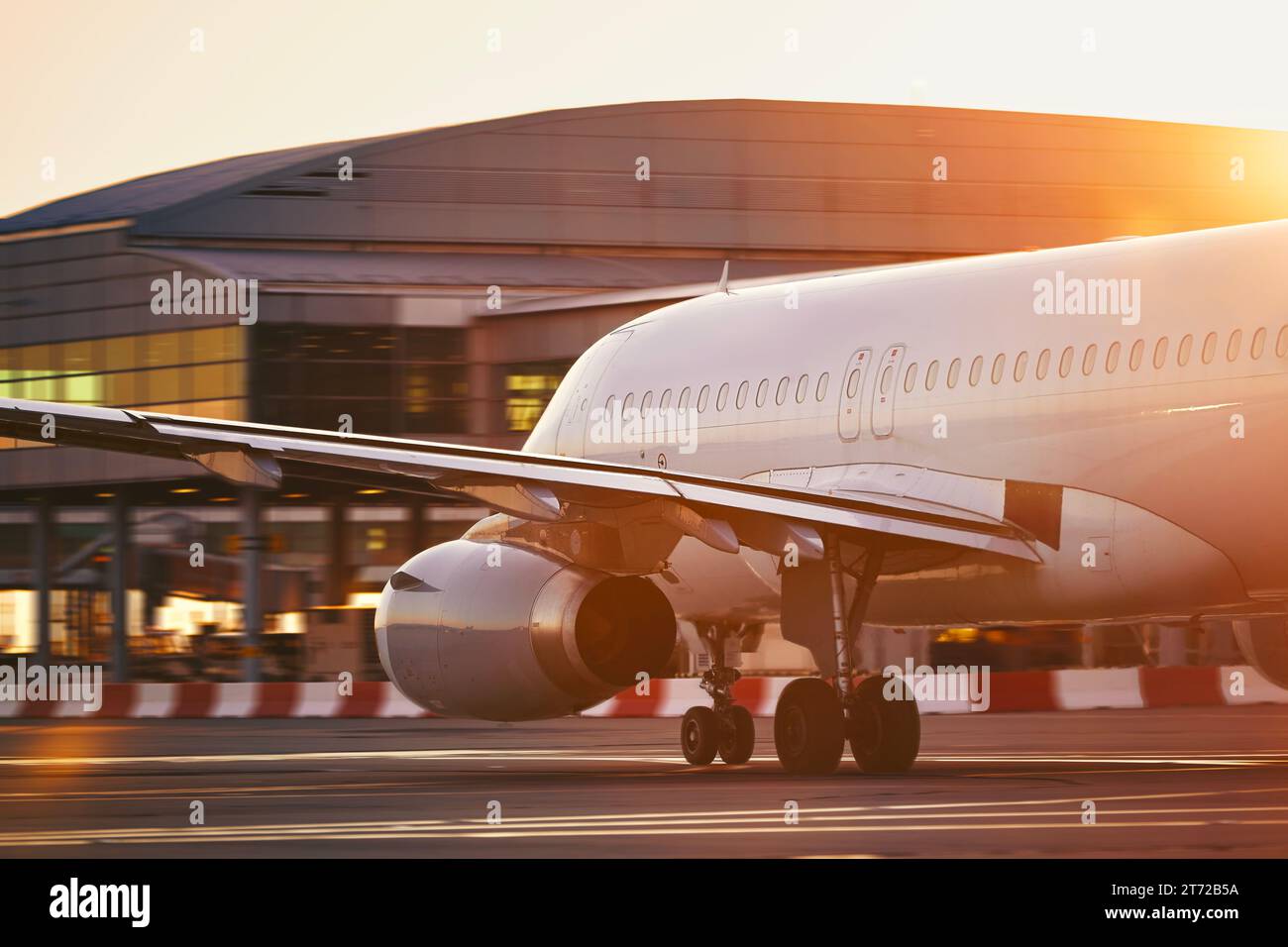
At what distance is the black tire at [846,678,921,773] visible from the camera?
15.5 m

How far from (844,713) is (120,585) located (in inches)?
1359

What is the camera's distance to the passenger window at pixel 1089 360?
47.0ft

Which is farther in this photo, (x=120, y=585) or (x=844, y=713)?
(x=120, y=585)

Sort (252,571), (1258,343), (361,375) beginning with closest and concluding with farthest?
1. (1258,343)
2. (361,375)
3. (252,571)

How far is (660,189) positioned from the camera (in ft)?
158

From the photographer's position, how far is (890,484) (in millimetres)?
15789

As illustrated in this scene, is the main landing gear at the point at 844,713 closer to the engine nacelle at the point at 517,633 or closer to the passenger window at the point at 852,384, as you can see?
the engine nacelle at the point at 517,633

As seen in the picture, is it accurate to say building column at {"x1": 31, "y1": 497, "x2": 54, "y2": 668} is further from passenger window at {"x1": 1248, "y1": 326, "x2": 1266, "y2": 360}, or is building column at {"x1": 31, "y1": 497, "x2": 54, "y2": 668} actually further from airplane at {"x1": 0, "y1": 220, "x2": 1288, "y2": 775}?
passenger window at {"x1": 1248, "y1": 326, "x2": 1266, "y2": 360}

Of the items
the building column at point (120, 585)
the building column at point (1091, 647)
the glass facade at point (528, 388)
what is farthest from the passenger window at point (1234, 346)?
the building column at point (120, 585)

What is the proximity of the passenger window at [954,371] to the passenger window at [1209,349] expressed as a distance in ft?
7.38

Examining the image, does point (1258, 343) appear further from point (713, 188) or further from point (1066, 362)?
point (713, 188)

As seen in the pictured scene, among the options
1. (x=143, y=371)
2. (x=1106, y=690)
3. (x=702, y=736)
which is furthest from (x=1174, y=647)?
(x=702, y=736)
